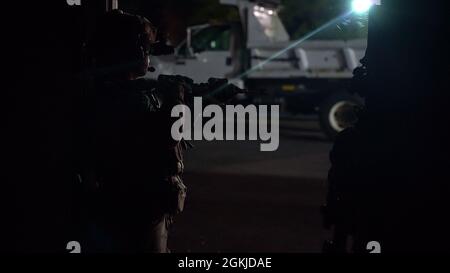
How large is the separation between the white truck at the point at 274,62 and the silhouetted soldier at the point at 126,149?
29.6 ft

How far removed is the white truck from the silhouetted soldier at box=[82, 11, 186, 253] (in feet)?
29.6

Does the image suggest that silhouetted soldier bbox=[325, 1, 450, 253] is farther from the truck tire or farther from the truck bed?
the truck bed

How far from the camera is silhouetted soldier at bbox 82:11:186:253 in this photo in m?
2.21

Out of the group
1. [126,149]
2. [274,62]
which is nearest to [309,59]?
[274,62]

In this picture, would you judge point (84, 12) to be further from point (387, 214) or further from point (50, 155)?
point (387, 214)

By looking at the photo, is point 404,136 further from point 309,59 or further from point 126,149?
point 309,59

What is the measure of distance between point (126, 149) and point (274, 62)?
10.1 metres

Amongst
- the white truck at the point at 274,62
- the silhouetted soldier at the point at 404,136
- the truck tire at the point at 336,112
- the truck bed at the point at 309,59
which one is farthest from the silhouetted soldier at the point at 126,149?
the truck bed at the point at 309,59

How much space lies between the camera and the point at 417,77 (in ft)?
6.55

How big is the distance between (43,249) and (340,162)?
1075mm

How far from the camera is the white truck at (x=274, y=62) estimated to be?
11484 millimetres

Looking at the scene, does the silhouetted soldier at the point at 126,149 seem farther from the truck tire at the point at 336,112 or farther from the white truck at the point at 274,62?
the truck tire at the point at 336,112

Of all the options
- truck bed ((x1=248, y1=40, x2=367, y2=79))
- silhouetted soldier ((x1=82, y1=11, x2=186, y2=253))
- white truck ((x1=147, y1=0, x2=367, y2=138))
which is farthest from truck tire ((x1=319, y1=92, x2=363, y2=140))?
silhouetted soldier ((x1=82, y1=11, x2=186, y2=253))
